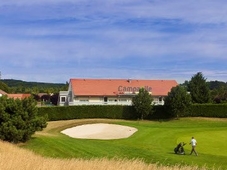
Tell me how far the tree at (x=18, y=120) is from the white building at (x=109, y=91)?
3636cm

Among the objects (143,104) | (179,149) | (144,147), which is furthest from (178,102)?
(179,149)

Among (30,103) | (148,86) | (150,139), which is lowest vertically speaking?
(150,139)

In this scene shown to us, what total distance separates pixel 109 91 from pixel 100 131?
27.2 metres

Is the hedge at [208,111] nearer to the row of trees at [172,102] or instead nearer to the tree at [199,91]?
the row of trees at [172,102]

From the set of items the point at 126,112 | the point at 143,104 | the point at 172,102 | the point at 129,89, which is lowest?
the point at 126,112

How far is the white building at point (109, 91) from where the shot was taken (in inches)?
2566

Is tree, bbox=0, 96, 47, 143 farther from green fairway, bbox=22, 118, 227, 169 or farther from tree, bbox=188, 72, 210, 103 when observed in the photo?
tree, bbox=188, 72, 210, 103

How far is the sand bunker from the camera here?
37219mm

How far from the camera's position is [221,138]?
104 feet

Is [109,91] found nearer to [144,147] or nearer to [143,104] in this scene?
[143,104]

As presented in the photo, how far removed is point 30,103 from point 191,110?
30363 mm

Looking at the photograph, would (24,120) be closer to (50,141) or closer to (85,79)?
(50,141)

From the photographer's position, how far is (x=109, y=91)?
67.7 m

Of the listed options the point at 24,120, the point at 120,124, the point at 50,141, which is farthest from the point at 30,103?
the point at 120,124
